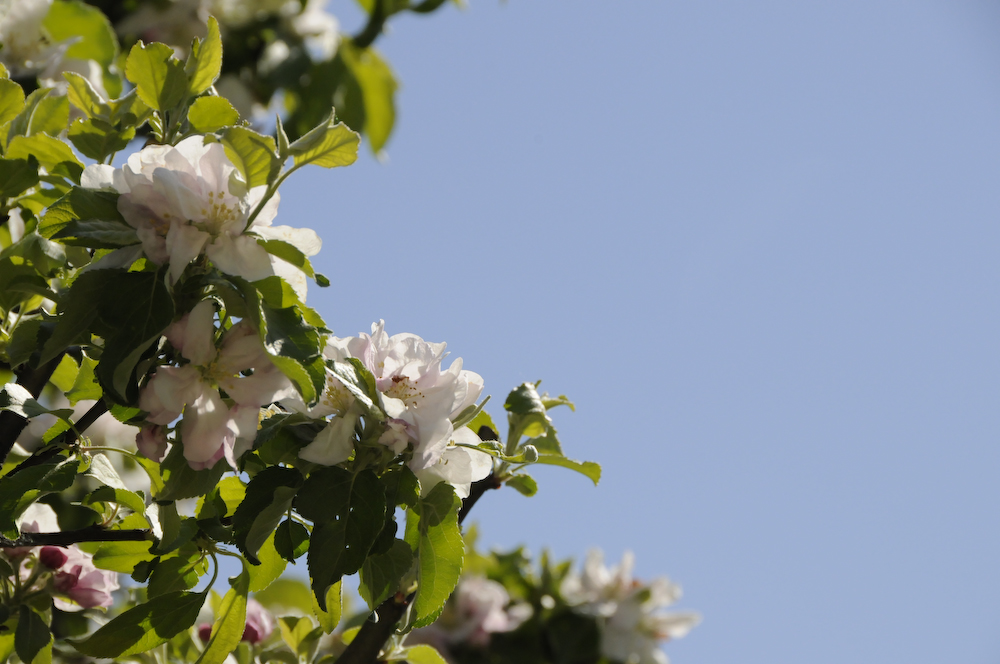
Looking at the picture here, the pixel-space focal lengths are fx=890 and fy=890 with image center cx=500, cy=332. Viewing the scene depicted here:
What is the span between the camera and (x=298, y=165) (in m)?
0.94

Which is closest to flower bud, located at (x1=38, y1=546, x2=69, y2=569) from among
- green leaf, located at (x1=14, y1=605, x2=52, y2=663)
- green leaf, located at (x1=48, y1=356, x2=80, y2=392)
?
green leaf, located at (x1=14, y1=605, x2=52, y2=663)

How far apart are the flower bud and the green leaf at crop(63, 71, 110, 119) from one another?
66cm

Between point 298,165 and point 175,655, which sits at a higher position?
point 298,165

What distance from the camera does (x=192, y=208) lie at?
2.98 ft

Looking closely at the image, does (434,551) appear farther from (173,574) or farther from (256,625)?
(256,625)

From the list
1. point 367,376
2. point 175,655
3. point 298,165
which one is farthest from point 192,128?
point 175,655

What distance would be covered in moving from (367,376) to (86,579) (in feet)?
2.40

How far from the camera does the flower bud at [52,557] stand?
1.37 metres

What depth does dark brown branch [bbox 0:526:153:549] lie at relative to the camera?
3.48 ft

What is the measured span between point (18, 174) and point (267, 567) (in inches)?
24.2

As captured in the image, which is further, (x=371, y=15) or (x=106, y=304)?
(x=371, y=15)

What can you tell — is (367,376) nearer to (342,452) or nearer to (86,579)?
(342,452)

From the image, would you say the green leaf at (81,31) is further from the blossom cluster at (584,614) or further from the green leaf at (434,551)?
the blossom cluster at (584,614)

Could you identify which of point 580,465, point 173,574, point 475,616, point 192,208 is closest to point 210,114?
point 192,208
